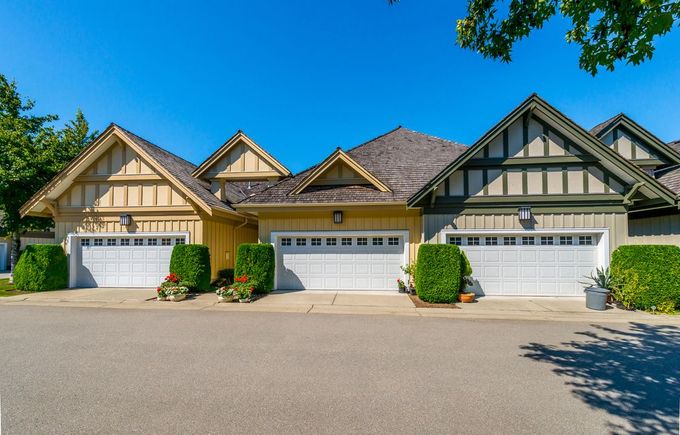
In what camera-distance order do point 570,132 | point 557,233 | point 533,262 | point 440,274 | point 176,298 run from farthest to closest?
point 533,262, point 557,233, point 176,298, point 570,132, point 440,274

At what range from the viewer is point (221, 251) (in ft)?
43.6

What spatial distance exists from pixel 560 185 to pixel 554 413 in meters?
9.04

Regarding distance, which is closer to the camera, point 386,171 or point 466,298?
point 466,298

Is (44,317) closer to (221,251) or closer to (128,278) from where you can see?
(128,278)

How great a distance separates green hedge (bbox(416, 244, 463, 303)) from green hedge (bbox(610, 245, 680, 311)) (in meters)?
4.73

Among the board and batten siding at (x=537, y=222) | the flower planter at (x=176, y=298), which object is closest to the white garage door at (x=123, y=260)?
the flower planter at (x=176, y=298)

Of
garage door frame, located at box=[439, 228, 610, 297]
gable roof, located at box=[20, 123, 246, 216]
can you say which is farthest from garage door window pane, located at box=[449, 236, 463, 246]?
gable roof, located at box=[20, 123, 246, 216]

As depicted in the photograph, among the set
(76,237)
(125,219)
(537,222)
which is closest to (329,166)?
(537,222)

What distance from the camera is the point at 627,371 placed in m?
4.66

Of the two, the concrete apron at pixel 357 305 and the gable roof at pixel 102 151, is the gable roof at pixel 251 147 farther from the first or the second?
the concrete apron at pixel 357 305

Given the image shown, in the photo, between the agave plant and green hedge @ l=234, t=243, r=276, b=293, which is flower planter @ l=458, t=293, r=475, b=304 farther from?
green hedge @ l=234, t=243, r=276, b=293

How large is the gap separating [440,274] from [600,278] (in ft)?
16.6

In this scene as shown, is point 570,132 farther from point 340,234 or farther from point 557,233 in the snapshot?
point 340,234

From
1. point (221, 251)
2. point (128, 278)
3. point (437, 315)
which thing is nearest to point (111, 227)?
point (128, 278)
